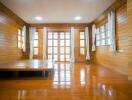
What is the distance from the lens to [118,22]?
586cm

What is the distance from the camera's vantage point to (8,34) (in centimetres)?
689

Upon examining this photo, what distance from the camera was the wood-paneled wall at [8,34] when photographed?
6184 mm

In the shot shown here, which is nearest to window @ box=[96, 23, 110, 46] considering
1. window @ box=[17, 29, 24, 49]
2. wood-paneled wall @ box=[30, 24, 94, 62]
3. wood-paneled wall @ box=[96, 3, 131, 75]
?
wood-paneled wall @ box=[96, 3, 131, 75]

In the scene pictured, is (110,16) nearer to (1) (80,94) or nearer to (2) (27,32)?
(1) (80,94)

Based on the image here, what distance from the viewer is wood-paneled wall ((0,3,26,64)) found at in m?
6.18

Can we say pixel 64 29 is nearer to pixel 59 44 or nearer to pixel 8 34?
pixel 59 44

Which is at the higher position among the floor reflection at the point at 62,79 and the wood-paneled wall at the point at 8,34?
the wood-paneled wall at the point at 8,34

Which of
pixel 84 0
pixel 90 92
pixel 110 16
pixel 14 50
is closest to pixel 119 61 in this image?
pixel 110 16

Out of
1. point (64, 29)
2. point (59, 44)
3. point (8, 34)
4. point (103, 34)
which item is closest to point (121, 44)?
point (103, 34)

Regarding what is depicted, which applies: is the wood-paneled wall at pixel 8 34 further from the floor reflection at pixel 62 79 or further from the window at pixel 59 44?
the window at pixel 59 44

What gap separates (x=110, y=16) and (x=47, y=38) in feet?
17.3

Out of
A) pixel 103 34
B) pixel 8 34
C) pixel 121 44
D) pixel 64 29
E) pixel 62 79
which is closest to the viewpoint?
pixel 62 79

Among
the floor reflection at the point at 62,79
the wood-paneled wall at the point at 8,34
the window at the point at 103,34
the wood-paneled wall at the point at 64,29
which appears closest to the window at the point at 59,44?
the wood-paneled wall at the point at 64,29

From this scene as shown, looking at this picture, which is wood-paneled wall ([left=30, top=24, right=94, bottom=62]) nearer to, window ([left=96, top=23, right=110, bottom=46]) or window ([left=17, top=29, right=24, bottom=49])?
window ([left=17, top=29, right=24, bottom=49])
